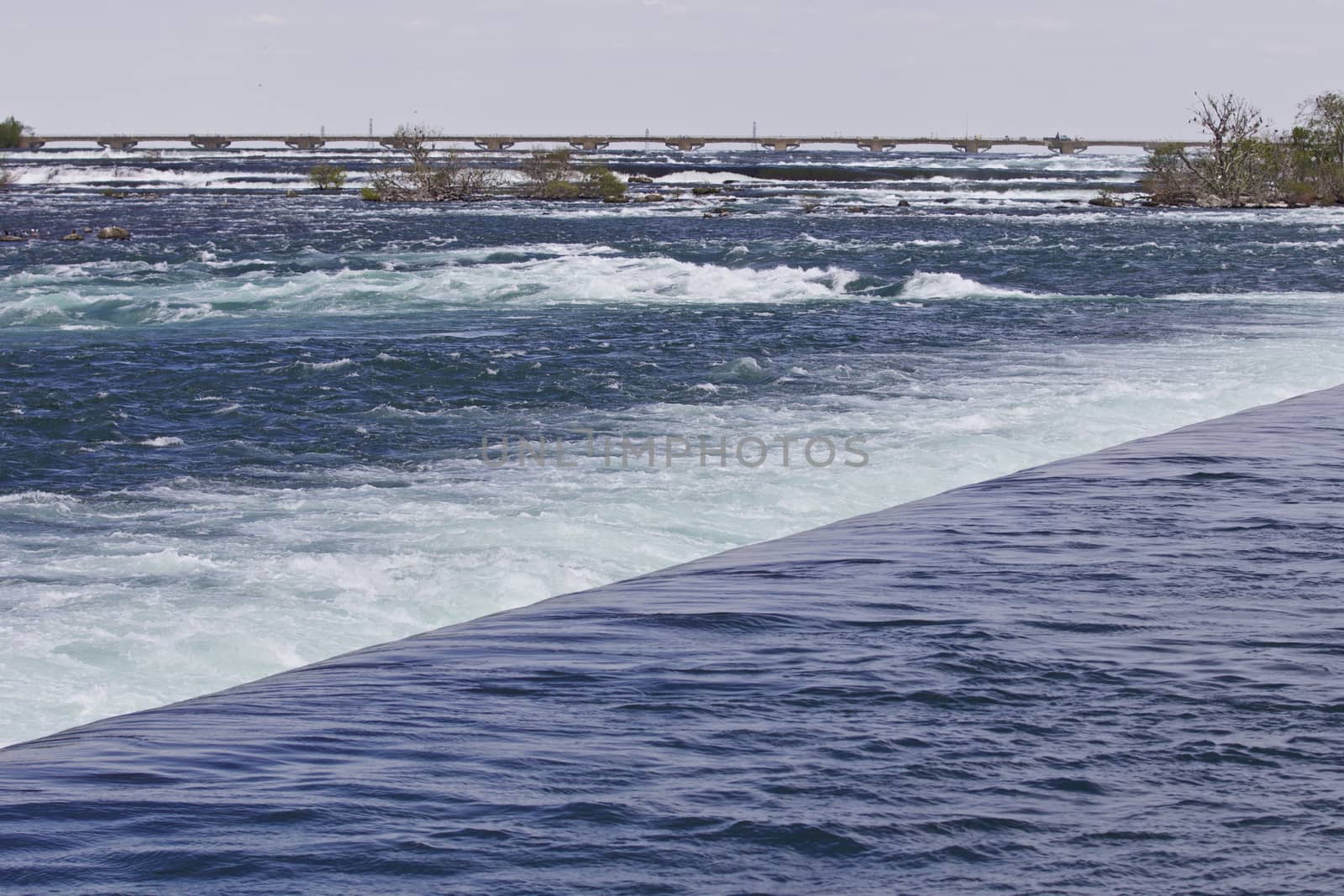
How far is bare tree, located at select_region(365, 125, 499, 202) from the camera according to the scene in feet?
293

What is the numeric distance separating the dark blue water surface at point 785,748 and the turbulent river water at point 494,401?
875 millimetres

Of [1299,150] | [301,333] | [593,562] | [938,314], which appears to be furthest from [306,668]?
[1299,150]

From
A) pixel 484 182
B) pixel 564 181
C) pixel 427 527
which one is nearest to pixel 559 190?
pixel 564 181

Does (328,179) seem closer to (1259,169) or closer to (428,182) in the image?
(428,182)

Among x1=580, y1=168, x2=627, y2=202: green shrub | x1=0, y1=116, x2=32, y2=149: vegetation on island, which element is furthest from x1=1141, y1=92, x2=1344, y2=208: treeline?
x1=0, y1=116, x2=32, y2=149: vegetation on island

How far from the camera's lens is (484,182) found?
98.5 metres

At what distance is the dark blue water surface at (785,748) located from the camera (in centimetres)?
652

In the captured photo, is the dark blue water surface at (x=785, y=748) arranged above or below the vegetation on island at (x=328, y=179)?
below

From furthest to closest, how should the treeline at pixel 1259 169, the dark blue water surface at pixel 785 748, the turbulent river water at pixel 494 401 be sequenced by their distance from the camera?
the treeline at pixel 1259 169 < the turbulent river water at pixel 494 401 < the dark blue water surface at pixel 785 748

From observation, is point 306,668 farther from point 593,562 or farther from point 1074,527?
point 1074,527

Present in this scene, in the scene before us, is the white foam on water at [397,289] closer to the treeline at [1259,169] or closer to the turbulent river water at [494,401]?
the turbulent river water at [494,401]

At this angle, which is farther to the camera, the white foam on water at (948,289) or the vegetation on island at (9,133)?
the vegetation on island at (9,133)

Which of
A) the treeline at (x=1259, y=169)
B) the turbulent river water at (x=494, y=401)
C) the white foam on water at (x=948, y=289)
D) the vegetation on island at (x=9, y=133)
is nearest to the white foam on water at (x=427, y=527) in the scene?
the turbulent river water at (x=494, y=401)

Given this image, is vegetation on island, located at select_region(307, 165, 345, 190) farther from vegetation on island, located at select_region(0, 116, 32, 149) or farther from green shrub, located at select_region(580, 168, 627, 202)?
vegetation on island, located at select_region(0, 116, 32, 149)
